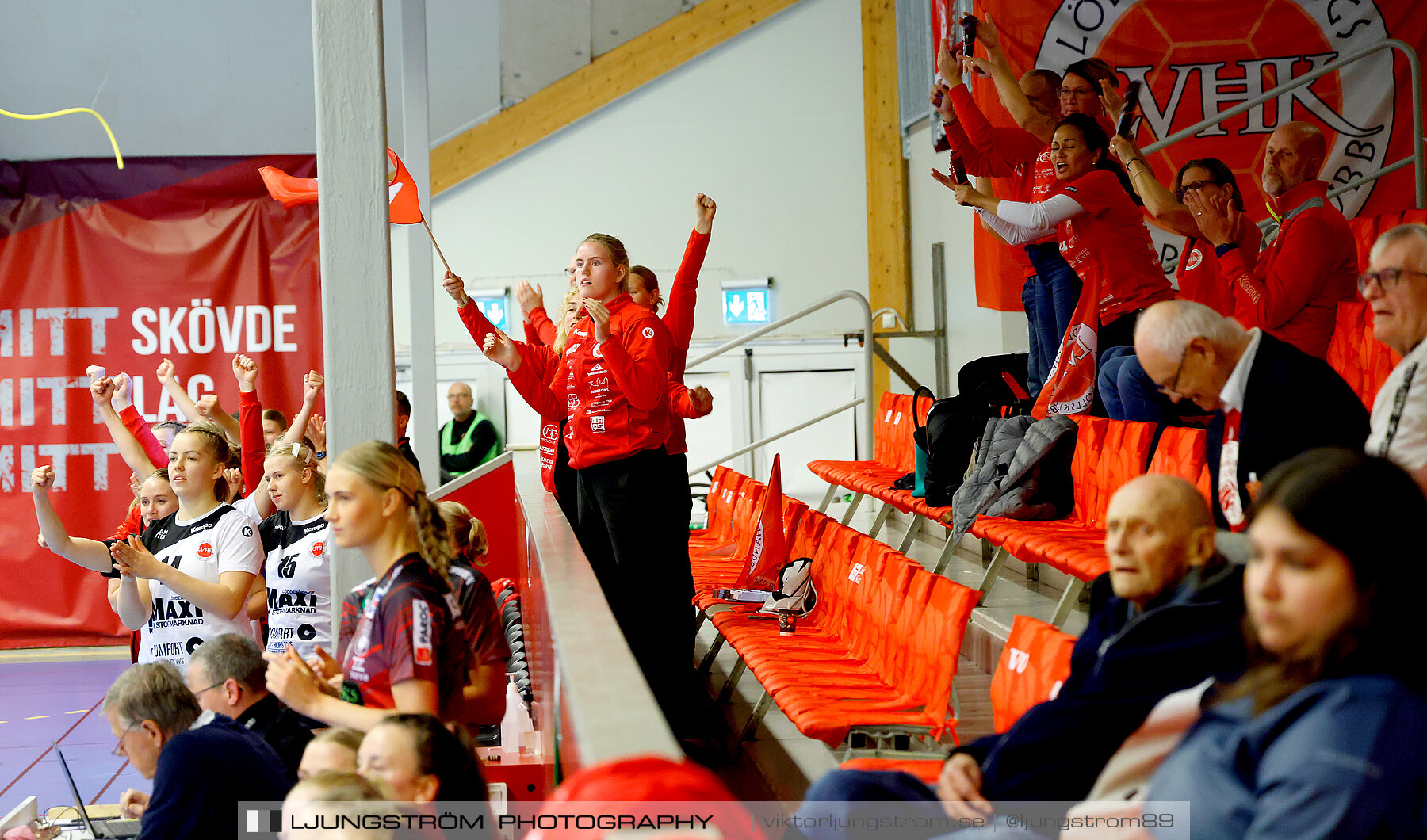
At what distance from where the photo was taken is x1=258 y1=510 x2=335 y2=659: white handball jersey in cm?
333

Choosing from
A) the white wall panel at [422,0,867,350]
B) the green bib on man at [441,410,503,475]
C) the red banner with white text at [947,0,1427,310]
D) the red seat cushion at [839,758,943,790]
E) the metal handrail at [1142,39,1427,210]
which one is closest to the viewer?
the red seat cushion at [839,758,943,790]

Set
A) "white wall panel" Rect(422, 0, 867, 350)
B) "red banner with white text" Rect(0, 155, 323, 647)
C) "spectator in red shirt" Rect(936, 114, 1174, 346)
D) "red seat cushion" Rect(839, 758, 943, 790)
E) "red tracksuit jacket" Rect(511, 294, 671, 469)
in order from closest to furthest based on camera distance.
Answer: "red seat cushion" Rect(839, 758, 943, 790)
"red tracksuit jacket" Rect(511, 294, 671, 469)
"spectator in red shirt" Rect(936, 114, 1174, 346)
"red banner with white text" Rect(0, 155, 323, 647)
"white wall panel" Rect(422, 0, 867, 350)

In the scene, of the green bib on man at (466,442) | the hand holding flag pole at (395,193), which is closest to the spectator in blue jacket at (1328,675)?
the hand holding flag pole at (395,193)

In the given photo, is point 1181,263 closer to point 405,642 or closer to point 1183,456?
point 1183,456

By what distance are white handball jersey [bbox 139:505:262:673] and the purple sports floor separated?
191 cm

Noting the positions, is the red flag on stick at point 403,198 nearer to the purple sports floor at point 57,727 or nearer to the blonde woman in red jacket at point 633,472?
the blonde woman in red jacket at point 633,472

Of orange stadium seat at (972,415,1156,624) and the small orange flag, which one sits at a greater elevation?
the small orange flag

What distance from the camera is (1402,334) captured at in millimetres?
2180

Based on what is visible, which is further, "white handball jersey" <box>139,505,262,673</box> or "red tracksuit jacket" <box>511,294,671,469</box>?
"red tracksuit jacket" <box>511,294,671,469</box>

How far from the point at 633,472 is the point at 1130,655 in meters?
2.17

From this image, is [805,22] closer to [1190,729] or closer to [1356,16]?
[1356,16]

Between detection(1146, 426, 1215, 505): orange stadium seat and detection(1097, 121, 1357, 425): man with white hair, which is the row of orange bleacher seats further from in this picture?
detection(1097, 121, 1357, 425): man with white hair

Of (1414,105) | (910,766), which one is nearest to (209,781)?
(910,766)

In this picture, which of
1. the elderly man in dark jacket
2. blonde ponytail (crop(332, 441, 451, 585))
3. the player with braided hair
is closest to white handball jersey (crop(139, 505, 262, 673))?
the player with braided hair
